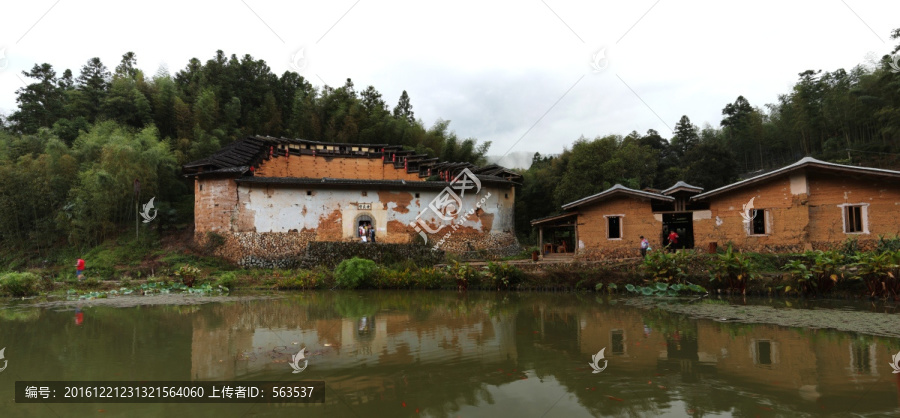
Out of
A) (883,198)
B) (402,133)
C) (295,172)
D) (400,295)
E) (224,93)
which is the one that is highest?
(224,93)

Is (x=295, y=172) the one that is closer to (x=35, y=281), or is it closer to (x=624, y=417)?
(x=35, y=281)

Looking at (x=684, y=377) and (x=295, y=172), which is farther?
(x=295, y=172)

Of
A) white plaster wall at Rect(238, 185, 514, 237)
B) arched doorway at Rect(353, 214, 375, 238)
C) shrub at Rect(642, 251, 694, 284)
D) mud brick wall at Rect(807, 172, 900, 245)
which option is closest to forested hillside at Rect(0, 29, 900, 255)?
white plaster wall at Rect(238, 185, 514, 237)

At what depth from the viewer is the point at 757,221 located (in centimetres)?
1579

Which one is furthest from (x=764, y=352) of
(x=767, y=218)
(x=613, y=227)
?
(x=613, y=227)

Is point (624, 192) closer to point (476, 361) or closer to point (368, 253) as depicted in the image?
point (368, 253)

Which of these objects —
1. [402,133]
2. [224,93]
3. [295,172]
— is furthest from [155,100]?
[402,133]

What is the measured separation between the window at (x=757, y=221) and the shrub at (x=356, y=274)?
40.6 ft

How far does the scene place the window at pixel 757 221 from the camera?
15359 millimetres

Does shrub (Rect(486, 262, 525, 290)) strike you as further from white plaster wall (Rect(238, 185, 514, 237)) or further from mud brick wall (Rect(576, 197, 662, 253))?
white plaster wall (Rect(238, 185, 514, 237))

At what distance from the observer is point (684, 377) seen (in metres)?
5.18

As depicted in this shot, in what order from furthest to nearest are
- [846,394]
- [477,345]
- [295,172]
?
1. [295,172]
2. [477,345]
3. [846,394]

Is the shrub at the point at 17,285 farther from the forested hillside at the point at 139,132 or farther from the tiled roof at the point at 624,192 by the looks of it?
the tiled roof at the point at 624,192

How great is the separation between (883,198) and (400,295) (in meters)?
14.4
